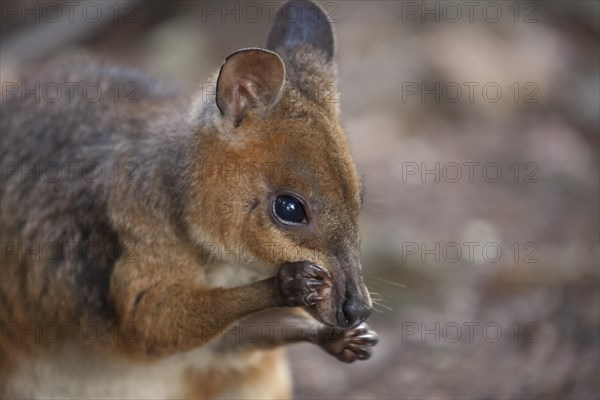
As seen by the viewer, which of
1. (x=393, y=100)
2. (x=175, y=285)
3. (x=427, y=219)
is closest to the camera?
(x=175, y=285)

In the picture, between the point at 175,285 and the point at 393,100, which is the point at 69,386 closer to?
the point at 175,285

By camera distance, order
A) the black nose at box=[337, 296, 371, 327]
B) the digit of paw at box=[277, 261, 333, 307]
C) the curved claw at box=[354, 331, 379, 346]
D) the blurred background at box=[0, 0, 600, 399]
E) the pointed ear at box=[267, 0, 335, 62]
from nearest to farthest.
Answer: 1. the digit of paw at box=[277, 261, 333, 307]
2. the black nose at box=[337, 296, 371, 327]
3. the curved claw at box=[354, 331, 379, 346]
4. the pointed ear at box=[267, 0, 335, 62]
5. the blurred background at box=[0, 0, 600, 399]

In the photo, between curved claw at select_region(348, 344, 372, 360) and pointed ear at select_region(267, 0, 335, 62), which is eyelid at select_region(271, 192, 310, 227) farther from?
pointed ear at select_region(267, 0, 335, 62)

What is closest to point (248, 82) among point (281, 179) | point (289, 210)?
point (281, 179)

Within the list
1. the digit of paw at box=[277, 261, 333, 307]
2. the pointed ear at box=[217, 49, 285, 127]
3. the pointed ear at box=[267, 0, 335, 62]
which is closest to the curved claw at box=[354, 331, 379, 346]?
the digit of paw at box=[277, 261, 333, 307]

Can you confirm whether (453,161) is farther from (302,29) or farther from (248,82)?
(248,82)

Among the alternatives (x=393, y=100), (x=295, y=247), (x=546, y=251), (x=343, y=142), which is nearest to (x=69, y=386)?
(x=295, y=247)

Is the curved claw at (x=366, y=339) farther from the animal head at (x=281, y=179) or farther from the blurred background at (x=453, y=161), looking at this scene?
the blurred background at (x=453, y=161)
